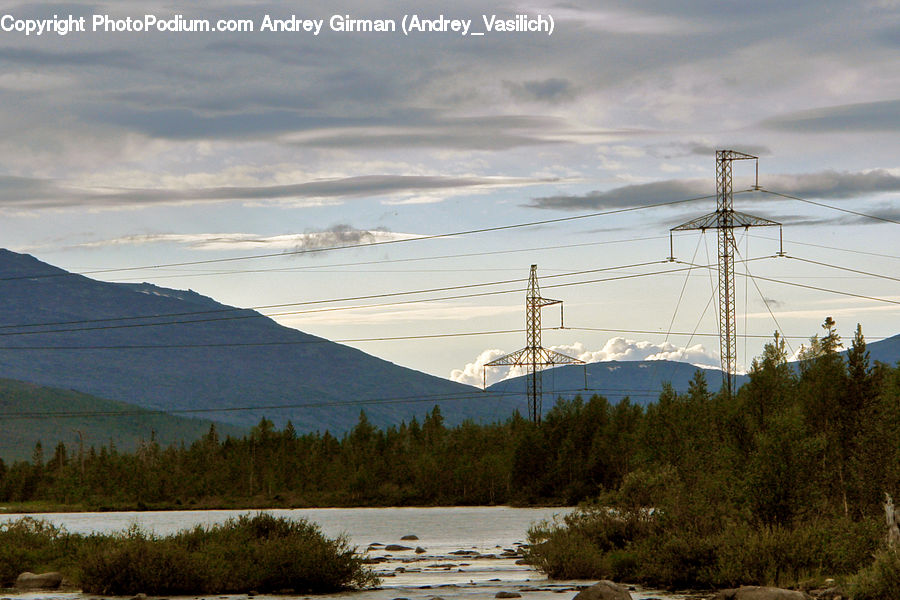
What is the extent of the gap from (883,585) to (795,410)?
23112mm

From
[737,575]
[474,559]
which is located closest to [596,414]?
[474,559]

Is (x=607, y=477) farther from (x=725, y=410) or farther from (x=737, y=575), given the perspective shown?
(x=737, y=575)

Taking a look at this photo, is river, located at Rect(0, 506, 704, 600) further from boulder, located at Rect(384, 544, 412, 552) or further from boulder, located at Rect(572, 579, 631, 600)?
boulder, located at Rect(572, 579, 631, 600)

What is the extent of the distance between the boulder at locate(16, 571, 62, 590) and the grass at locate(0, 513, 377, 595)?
0.70 m

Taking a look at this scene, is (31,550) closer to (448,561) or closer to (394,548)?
(448,561)

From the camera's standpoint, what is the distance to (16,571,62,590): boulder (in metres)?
49.9

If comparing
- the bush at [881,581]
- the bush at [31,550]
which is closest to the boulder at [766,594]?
the bush at [881,581]

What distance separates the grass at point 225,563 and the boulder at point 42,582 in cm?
70

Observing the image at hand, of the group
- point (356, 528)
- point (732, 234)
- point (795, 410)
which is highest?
point (732, 234)

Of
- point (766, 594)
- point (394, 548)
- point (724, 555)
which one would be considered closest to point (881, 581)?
point (766, 594)

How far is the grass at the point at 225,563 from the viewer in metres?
46.9

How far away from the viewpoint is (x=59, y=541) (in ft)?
194

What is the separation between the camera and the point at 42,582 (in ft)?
164

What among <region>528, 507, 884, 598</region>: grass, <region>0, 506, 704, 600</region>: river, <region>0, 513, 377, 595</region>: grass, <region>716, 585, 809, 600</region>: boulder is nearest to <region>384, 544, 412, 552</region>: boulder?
<region>0, 506, 704, 600</region>: river
